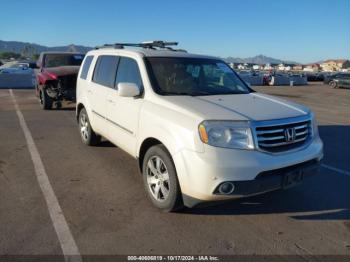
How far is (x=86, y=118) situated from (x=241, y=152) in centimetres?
412

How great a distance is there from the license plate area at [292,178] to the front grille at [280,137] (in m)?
0.27

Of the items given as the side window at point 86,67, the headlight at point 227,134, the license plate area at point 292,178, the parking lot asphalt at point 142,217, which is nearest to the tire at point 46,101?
the side window at point 86,67

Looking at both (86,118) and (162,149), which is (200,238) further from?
(86,118)

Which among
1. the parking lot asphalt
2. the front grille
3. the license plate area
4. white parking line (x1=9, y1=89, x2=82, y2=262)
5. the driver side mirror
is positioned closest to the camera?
white parking line (x1=9, y1=89, x2=82, y2=262)

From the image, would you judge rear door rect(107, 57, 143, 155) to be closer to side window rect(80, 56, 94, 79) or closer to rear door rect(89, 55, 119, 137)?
rear door rect(89, 55, 119, 137)

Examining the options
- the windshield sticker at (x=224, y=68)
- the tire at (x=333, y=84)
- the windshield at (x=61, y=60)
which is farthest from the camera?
the tire at (x=333, y=84)

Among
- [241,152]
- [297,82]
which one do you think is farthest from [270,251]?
[297,82]

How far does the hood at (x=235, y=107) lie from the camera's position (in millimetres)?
4062

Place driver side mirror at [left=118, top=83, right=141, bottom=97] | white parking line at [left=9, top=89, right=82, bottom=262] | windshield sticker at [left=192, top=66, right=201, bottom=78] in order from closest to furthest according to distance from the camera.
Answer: white parking line at [left=9, top=89, right=82, bottom=262], driver side mirror at [left=118, top=83, right=141, bottom=97], windshield sticker at [left=192, top=66, right=201, bottom=78]

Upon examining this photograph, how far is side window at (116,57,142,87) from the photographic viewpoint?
5234 millimetres

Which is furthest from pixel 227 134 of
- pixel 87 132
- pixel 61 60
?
pixel 61 60

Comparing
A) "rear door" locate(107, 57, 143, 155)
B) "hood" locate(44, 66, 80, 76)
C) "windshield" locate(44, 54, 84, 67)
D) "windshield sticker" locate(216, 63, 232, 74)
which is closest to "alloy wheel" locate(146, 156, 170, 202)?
"rear door" locate(107, 57, 143, 155)

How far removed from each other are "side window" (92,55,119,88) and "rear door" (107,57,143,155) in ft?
0.61

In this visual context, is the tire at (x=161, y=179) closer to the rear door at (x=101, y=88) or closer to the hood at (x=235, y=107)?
the hood at (x=235, y=107)
